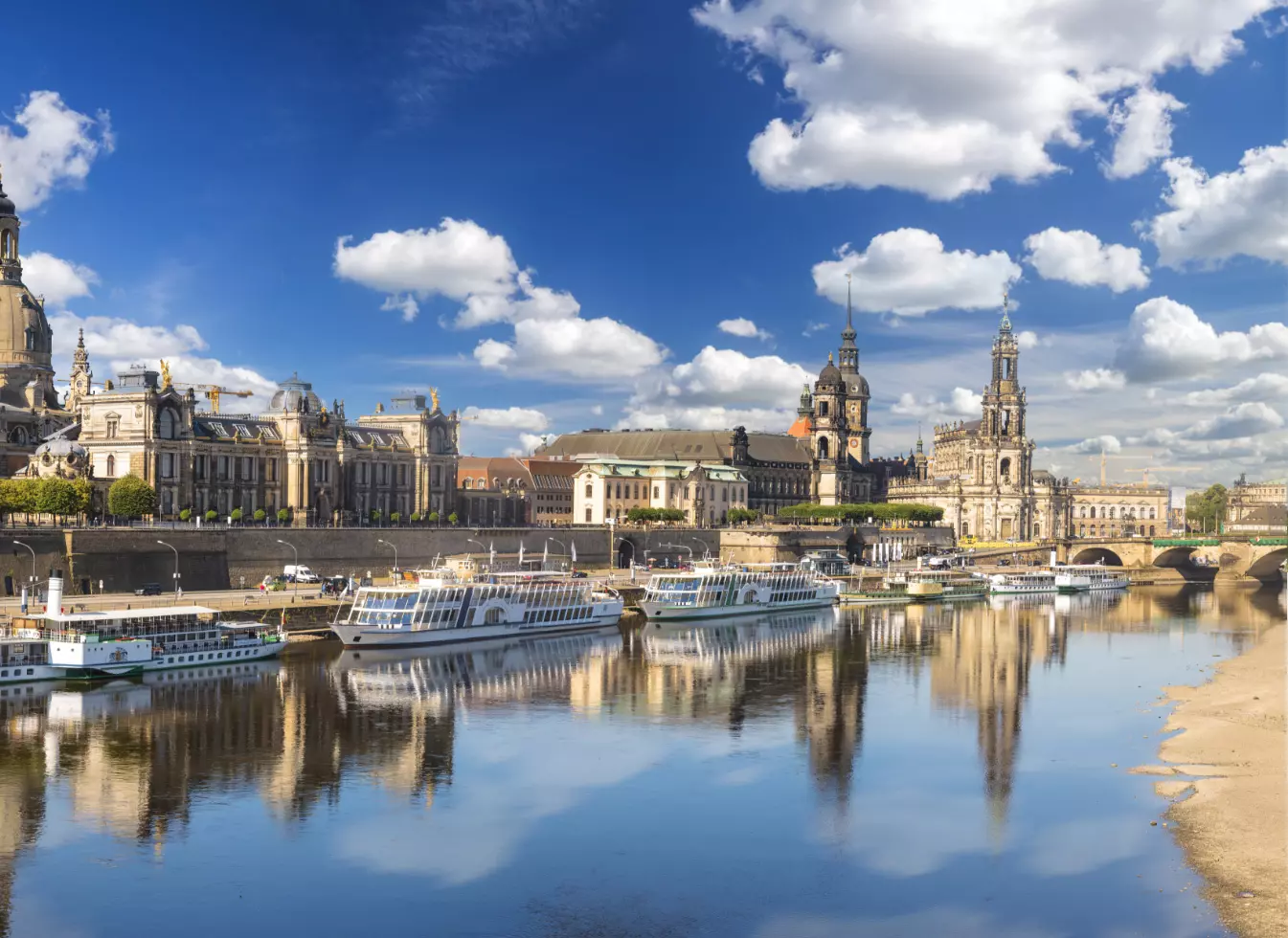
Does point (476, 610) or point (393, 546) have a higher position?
point (393, 546)

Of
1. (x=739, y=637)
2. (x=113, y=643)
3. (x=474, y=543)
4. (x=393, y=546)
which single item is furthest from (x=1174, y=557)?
(x=113, y=643)

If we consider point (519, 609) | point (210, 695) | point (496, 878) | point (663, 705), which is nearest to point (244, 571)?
point (519, 609)

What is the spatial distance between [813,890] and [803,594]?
8001cm

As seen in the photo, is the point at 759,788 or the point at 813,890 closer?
the point at 813,890

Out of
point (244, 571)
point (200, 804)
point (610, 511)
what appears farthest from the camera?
point (610, 511)

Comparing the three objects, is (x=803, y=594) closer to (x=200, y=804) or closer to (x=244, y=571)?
(x=244, y=571)

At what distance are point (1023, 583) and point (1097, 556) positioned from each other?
44368 mm

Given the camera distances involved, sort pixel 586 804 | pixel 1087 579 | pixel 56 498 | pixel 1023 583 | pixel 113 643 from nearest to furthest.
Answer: pixel 586 804
pixel 113 643
pixel 56 498
pixel 1023 583
pixel 1087 579

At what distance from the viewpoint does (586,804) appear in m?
42.1

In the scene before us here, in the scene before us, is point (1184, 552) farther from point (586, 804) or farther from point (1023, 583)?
point (586, 804)

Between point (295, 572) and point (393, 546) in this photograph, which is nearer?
point (295, 572)

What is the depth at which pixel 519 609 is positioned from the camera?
284 feet

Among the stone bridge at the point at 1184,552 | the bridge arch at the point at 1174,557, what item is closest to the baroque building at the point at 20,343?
the stone bridge at the point at 1184,552

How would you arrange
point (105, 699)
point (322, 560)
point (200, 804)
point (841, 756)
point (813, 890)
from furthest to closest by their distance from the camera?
point (322, 560) < point (105, 699) < point (841, 756) < point (200, 804) < point (813, 890)
